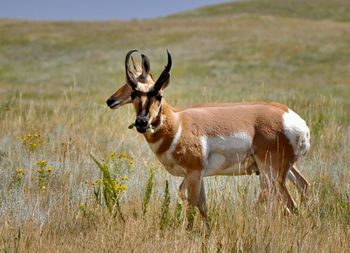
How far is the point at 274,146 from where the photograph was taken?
17.3ft

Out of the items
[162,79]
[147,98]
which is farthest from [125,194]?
[162,79]

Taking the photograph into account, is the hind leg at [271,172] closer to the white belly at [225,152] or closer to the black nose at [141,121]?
the white belly at [225,152]

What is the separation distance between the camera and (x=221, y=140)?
5184mm

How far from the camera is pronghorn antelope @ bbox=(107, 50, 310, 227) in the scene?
16.4ft

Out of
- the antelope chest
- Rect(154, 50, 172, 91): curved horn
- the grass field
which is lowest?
the grass field

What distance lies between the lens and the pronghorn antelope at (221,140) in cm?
500

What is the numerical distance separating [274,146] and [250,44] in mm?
37933

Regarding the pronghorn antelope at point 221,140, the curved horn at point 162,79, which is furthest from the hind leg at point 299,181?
the curved horn at point 162,79

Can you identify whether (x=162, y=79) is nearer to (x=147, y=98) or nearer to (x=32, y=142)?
(x=147, y=98)

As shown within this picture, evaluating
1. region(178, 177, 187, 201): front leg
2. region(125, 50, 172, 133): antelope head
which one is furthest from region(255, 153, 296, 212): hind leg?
region(125, 50, 172, 133): antelope head

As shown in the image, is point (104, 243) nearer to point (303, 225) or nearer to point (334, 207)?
point (303, 225)

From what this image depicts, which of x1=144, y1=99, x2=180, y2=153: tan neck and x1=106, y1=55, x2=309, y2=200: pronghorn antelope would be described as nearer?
x1=144, y1=99, x2=180, y2=153: tan neck

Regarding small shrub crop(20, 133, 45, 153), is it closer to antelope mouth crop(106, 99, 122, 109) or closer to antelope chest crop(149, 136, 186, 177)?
antelope mouth crop(106, 99, 122, 109)

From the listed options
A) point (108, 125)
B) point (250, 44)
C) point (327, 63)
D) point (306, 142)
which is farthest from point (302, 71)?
point (306, 142)
